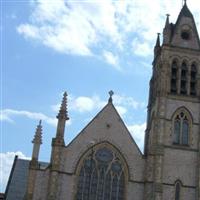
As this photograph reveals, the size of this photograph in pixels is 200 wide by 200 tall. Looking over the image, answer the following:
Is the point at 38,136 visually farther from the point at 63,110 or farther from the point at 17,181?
the point at 17,181

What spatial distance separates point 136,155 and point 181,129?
18.9 feet

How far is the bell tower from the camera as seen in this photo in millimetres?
47062

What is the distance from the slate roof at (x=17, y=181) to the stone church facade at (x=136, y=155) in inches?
400

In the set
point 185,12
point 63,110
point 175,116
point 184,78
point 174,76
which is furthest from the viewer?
point 185,12

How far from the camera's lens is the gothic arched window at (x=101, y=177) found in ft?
149

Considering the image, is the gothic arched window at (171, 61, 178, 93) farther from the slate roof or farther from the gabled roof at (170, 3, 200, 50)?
the slate roof

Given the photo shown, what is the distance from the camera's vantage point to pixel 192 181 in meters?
47.8

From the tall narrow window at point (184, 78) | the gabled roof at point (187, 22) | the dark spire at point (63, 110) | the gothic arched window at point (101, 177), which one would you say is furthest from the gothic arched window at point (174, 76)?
the dark spire at point (63, 110)

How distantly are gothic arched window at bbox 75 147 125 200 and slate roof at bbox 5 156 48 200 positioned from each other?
408 inches

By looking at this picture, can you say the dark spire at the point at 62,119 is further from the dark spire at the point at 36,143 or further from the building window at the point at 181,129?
the building window at the point at 181,129

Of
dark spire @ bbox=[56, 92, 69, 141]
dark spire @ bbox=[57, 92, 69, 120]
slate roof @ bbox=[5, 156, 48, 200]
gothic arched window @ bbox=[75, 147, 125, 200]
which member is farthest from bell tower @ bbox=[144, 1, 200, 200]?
slate roof @ bbox=[5, 156, 48, 200]

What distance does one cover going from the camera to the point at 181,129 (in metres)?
50.2

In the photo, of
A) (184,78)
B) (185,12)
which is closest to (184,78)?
(184,78)

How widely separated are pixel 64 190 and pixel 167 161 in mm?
10389
